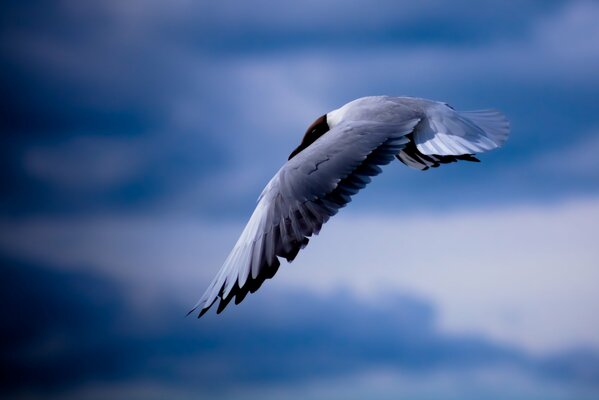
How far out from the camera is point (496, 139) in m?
7.26

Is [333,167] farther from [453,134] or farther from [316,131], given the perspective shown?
[316,131]

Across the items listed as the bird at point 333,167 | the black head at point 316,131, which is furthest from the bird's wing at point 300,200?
the black head at point 316,131

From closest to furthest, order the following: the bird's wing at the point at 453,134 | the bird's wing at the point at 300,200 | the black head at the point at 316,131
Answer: the bird's wing at the point at 300,200 < the bird's wing at the point at 453,134 < the black head at the point at 316,131

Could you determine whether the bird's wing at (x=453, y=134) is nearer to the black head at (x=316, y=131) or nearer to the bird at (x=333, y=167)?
the bird at (x=333, y=167)

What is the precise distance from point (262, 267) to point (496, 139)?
260cm

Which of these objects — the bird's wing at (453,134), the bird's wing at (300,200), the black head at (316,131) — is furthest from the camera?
the black head at (316,131)

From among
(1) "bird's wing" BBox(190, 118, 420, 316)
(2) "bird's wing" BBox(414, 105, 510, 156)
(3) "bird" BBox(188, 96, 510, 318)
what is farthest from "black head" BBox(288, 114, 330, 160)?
(1) "bird's wing" BBox(190, 118, 420, 316)

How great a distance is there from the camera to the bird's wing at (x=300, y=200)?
5.75m

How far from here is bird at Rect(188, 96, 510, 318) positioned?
579cm

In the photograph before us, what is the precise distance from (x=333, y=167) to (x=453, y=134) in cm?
142

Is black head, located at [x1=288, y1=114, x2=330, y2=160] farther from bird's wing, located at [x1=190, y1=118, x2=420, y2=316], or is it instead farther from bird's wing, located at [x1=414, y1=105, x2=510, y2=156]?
bird's wing, located at [x1=190, y1=118, x2=420, y2=316]

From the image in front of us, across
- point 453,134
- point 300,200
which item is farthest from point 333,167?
point 453,134

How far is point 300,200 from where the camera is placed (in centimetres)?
602

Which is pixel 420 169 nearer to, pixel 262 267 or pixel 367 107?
pixel 367 107
